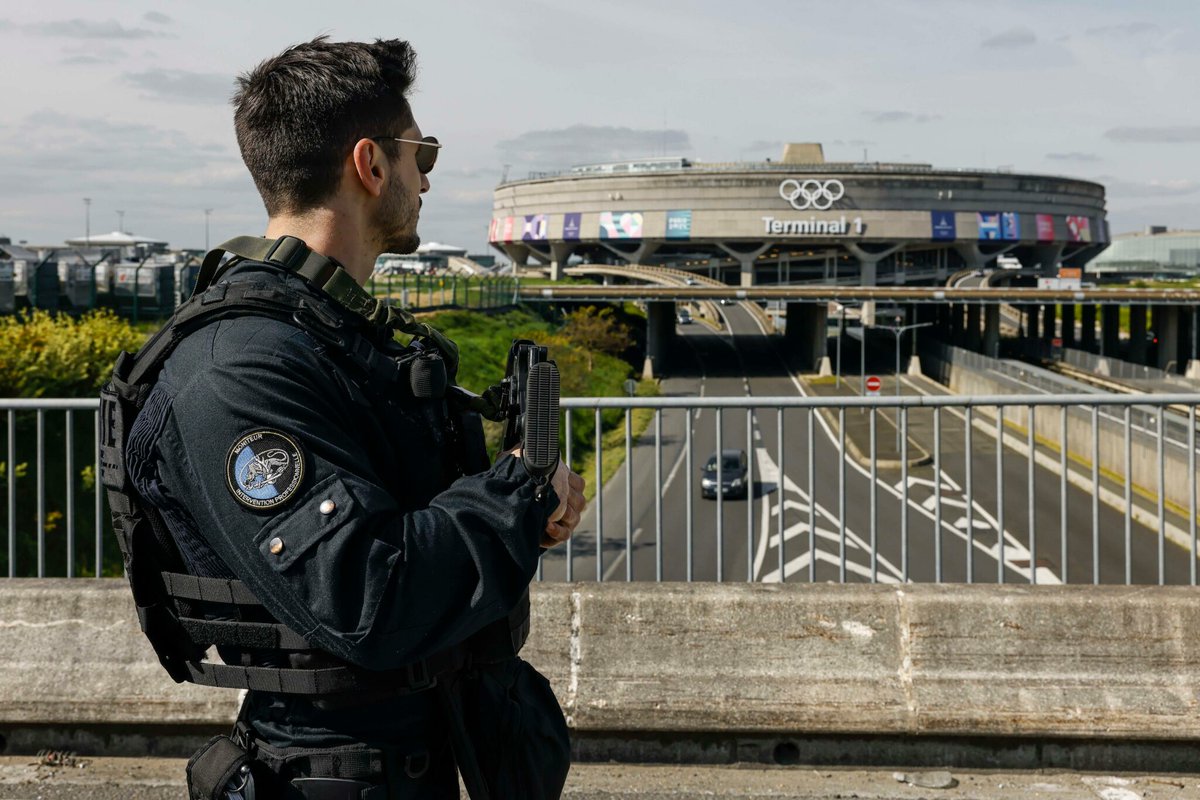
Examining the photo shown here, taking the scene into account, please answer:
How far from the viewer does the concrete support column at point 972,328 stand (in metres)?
89.6

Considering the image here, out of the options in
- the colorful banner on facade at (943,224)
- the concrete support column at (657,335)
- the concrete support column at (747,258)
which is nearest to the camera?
the concrete support column at (657,335)

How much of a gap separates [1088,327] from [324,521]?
327 feet

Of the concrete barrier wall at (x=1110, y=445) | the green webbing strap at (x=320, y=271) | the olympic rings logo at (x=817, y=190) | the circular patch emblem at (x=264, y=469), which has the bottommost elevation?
the concrete barrier wall at (x=1110, y=445)

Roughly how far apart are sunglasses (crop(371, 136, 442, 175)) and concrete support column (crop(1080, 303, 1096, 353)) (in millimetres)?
96925

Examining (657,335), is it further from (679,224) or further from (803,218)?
(803,218)

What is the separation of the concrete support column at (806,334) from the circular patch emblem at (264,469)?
75.8 meters

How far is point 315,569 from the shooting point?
2047mm

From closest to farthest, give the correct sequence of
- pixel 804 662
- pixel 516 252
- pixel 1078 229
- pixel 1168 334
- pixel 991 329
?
pixel 804 662 → pixel 1168 334 → pixel 991 329 → pixel 1078 229 → pixel 516 252

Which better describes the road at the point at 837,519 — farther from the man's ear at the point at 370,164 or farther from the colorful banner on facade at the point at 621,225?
the colorful banner on facade at the point at 621,225

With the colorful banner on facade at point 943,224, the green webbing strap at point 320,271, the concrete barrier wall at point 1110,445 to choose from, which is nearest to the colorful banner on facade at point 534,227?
the colorful banner on facade at point 943,224

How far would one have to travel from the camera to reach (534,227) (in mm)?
118062

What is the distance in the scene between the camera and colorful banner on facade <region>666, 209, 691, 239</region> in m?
108

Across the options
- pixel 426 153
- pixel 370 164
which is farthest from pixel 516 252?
pixel 370 164

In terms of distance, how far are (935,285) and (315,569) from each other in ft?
391
